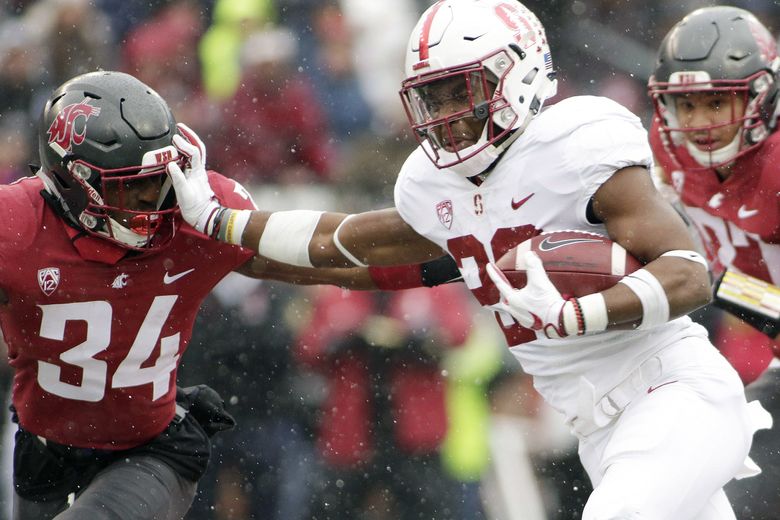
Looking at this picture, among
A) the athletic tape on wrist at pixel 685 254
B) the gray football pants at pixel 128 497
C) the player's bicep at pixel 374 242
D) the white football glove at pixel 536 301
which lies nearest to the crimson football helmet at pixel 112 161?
the player's bicep at pixel 374 242

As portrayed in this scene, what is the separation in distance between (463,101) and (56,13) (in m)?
3.29

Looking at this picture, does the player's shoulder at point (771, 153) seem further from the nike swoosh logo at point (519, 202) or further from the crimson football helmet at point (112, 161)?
the crimson football helmet at point (112, 161)

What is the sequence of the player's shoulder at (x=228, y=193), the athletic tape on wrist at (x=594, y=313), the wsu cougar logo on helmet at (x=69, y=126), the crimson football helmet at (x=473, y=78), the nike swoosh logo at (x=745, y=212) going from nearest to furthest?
1. the athletic tape on wrist at (x=594, y=313)
2. the crimson football helmet at (x=473, y=78)
3. the wsu cougar logo on helmet at (x=69, y=126)
4. the player's shoulder at (x=228, y=193)
5. the nike swoosh logo at (x=745, y=212)

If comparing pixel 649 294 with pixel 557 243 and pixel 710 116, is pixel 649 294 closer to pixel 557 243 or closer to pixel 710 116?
pixel 557 243

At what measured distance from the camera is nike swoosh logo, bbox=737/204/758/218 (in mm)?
4558

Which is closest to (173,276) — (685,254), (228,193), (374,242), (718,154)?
(228,193)

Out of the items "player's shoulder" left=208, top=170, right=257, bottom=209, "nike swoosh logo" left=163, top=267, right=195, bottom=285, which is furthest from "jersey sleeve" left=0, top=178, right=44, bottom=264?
"player's shoulder" left=208, top=170, right=257, bottom=209

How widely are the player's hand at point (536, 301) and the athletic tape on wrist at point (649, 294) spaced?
180 mm

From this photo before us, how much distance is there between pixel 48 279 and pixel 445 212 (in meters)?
1.17

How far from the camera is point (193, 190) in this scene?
353cm

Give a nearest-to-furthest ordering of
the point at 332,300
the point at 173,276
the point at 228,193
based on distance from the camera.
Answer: the point at 173,276 → the point at 228,193 → the point at 332,300

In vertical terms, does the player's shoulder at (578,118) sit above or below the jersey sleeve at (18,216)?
above

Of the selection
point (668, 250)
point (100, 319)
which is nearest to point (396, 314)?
point (100, 319)

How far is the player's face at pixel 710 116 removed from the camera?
4520 millimetres
